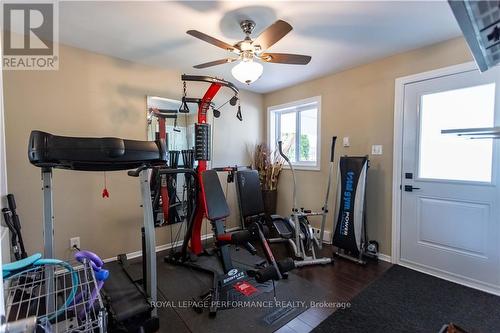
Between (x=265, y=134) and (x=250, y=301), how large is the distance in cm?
287

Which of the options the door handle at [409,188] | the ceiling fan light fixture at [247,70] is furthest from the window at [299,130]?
the ceiling fan light fixture at [247,70]

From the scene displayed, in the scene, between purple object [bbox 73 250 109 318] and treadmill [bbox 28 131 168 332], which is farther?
treadmill [bbox 28 131 168 332]

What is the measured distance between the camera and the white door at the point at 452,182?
2164mm

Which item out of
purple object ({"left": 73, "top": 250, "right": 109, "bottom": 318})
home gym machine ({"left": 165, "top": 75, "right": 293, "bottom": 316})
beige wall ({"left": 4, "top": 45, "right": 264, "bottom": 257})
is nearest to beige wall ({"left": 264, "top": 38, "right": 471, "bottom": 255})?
home gym machine ({"left": 165, "top": 75, "right": 293, "bottom": 316})

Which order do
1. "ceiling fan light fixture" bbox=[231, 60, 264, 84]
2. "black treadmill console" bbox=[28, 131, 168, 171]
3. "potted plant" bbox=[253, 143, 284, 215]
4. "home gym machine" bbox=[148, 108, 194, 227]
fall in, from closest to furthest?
"black treadmill console" bbox=[28, 131, 168, 171]
"ceiling fan light fixture" bbox=[231, 60, 264, 84]
"home gym machine" bbox=[148, 108, 194, 227]
"potted plant" bbox=[253, 143, 284, 215]

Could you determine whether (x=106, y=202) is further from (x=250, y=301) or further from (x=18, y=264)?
(x=18, y=264)

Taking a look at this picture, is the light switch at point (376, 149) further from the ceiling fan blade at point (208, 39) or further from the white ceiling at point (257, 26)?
the ceiling fan blade at point (208, 39)

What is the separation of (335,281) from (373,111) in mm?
1971

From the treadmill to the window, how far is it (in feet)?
8.52

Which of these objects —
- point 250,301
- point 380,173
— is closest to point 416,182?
point 380,173

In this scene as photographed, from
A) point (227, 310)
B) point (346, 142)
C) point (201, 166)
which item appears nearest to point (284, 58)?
point (201, 166)

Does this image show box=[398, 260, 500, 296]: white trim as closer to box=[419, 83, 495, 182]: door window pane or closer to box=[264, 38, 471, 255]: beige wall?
box=[264, 38, 471, 255]: beige wall

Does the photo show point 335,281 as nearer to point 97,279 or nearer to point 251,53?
point 97,279

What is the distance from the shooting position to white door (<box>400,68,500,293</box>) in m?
2.16
